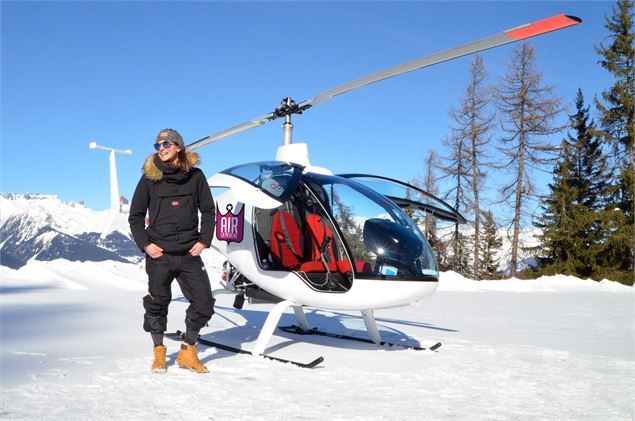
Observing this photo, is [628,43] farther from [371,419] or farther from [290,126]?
[371,419]

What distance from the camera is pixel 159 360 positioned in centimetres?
376

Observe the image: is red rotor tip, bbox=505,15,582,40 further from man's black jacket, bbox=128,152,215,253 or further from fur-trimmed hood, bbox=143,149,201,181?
fur-trimmed hood, bbox=143,149,201,181

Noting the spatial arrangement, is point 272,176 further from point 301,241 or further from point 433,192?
point 433,192

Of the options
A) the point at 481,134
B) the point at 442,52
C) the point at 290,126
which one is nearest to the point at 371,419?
the point at 442,52

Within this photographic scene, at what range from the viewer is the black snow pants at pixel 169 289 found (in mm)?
3865

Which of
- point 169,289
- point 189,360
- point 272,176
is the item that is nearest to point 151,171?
point 169,289

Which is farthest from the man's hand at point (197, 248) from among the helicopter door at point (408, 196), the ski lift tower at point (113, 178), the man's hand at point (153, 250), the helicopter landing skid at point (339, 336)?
the ski lift tower at point (113, 178)

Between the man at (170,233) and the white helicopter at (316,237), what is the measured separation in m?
0.55

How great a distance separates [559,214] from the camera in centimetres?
2231

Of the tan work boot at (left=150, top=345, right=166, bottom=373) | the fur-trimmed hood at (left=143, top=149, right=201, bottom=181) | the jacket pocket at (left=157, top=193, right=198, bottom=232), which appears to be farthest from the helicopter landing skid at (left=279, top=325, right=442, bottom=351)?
the fur-trimmed hood at (left=143, top=149, right=201, bottom=181)

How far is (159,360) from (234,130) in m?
3.04

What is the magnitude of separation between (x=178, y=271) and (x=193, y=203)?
0.54 m

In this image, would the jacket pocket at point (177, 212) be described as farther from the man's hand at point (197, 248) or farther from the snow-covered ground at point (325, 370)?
the snow-covered ground at point (325, 370)

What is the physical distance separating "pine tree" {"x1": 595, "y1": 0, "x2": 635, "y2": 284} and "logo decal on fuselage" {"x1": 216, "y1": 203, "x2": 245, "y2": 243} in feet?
64.6
